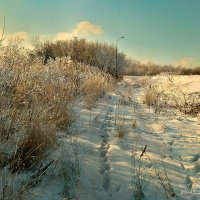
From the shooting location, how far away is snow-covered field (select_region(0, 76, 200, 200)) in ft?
11.4

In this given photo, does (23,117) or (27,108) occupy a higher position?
(27,108)

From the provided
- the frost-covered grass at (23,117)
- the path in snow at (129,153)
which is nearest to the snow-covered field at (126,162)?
the path in snow at (129,153)

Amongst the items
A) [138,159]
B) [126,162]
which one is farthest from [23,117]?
[138,159]

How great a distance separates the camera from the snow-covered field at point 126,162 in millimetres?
3480

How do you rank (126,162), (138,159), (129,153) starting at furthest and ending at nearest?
(129,153) → (138,159) → (126,162)

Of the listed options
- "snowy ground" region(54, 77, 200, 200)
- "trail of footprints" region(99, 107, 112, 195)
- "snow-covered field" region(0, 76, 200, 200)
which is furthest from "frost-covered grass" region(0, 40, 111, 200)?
"trail of footprints" region(99, 107, 112, 195)

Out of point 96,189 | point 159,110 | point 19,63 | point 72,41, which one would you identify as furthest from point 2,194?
point 72,41

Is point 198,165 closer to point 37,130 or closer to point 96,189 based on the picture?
point 96,189

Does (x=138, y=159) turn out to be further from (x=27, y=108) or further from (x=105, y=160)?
(x=27, y=108)

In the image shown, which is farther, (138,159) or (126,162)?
(138,159)

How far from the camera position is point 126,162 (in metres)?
4.38

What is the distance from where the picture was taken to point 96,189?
11.8 ft

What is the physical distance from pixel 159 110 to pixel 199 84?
4833mm

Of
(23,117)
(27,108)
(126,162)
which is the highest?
(27,108)
